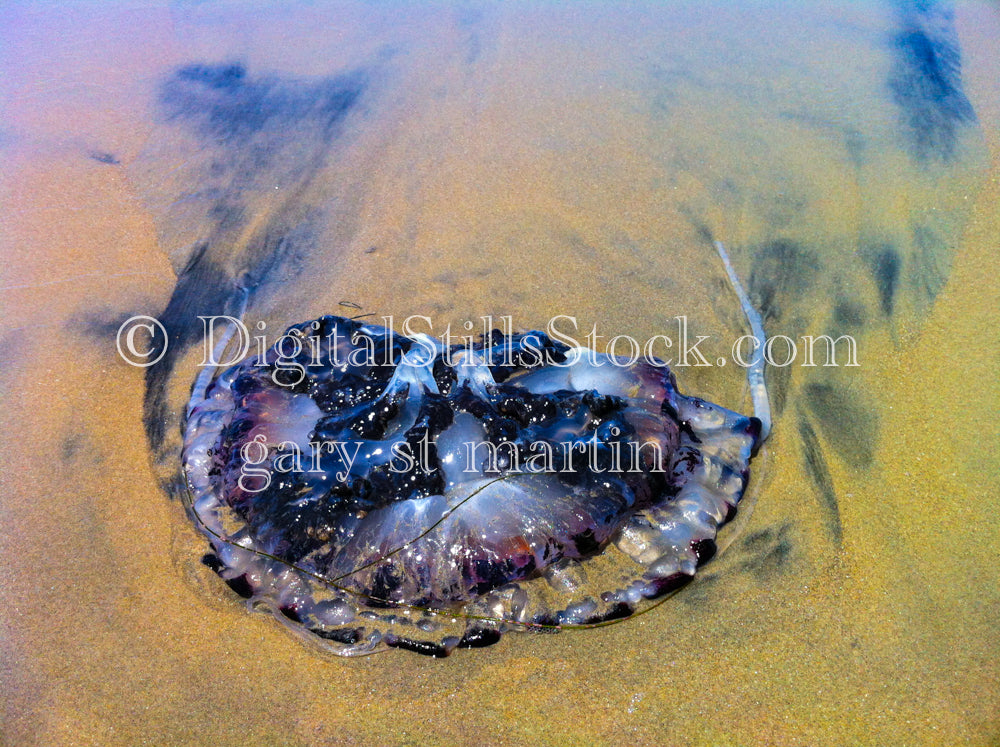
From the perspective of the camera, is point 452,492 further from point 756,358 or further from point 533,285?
point 756,358

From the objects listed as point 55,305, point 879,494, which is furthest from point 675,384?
point 55,305

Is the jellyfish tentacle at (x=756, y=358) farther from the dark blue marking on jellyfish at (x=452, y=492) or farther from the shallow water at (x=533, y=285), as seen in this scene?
the dark blue marking on jellyfish at (x=452, y=492)

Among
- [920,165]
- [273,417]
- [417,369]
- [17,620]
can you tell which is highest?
[920,165]

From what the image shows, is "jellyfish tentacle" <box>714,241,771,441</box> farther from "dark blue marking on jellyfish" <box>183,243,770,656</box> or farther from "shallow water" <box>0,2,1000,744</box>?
"dark blue marking on jellyfish" <box>183,243,770,656</box>

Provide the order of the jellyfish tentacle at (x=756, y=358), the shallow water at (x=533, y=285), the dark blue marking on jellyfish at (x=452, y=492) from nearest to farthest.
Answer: the shallow water at (x=533, y=285)
the dark blue marking on jellyfish at (x=452, y=492)
the jellyfish tentacle at (x=756, y=358)

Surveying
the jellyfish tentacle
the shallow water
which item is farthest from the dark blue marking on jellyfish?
the jellyfish tentacle

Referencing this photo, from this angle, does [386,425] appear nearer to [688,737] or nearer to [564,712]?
[564,712]

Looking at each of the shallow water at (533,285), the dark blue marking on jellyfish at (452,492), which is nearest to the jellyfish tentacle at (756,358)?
the shallow water at (533,285)
